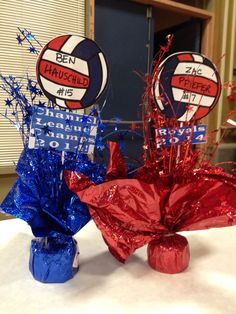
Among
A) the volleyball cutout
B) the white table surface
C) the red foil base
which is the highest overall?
the volleyball cutout

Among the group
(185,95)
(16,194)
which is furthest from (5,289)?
(185,95)

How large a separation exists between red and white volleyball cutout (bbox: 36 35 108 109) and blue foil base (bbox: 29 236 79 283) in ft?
1.02

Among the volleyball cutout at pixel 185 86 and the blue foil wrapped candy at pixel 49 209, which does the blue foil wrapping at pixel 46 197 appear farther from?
the volleyball cutout at pixel 185 86

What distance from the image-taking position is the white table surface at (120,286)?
0.56 m

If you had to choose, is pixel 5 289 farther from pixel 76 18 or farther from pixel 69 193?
pixel 76 18

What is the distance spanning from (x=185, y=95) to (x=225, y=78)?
2.74m

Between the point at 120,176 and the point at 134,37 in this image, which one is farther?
the point at 134,37

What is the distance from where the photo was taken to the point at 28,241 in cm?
85

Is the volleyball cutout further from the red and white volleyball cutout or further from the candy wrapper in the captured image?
the red and white volleyball cutout

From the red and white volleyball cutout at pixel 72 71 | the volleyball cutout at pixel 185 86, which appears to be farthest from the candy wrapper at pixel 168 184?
the red and white volleyball cutout at pixel 72 71

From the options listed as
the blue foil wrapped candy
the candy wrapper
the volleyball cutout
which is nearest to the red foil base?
the candy wrapper

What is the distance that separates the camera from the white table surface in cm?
56

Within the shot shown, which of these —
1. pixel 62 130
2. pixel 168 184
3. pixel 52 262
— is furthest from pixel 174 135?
pixel 52 262

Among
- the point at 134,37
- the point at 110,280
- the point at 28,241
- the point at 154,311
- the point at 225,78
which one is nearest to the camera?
the point at 154,311
